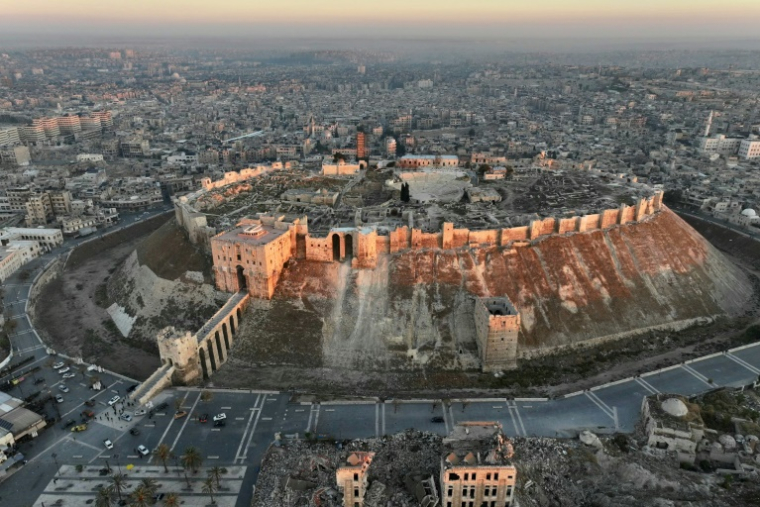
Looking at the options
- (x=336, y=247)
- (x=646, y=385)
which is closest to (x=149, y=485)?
(x=336, y=247)

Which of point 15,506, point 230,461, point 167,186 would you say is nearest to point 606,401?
point 230,461

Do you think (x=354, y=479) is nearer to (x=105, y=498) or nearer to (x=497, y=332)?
(x=105, y=498)

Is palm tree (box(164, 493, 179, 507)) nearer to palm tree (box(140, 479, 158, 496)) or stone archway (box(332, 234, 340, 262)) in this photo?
palm tree (box(140, 479, 158, 496))

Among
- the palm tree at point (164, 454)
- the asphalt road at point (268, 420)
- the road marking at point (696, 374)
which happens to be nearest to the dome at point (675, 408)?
the asphalt road at point (268, 420)

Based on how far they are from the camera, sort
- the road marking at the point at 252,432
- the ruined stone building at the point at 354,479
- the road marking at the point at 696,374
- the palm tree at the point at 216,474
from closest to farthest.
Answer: the ruined stone building at the point at 354,479 < the palm tree at the point at 216,474 < the road marking at the point at 252,432 < the road marking at the point at 696,374

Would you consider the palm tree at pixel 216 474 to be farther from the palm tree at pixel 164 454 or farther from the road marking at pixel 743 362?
the road marking at pixel 743 362

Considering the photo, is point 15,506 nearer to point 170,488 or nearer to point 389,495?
point 170,488
